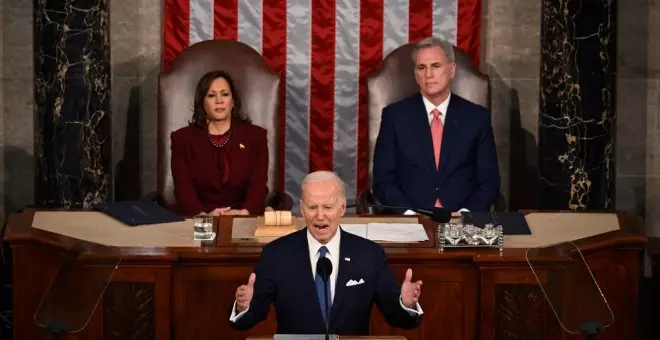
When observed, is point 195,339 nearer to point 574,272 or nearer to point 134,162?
point 574,272

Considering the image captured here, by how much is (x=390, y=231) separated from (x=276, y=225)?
1.63 ft

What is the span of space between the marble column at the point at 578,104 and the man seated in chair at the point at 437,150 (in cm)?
72

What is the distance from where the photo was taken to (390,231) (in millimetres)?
5688

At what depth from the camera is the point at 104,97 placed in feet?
24.3

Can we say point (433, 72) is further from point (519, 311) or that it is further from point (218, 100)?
point (519, 311)

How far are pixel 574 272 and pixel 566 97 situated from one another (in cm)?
263

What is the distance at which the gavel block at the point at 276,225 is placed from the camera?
5574 millimetres

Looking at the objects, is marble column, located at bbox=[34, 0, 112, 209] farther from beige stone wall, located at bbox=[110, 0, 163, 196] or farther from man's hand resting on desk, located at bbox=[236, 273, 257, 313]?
man's hand resting on desk, located at bbox=[236, 273, 257, 313]

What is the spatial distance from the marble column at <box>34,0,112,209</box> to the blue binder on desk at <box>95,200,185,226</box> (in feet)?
4.55

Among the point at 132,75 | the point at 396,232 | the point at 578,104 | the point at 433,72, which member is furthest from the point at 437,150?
the point at 132,75

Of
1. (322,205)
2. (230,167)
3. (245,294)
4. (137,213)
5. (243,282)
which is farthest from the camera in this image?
(230,167)

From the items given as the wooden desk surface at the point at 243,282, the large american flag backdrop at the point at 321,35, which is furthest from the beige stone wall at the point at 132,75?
the wooden desk surface at the point at 243,282

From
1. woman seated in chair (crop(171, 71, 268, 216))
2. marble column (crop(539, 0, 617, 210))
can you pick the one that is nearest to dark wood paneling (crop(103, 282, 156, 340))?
woman seated in chair (crop(171, 71, 268, 216))

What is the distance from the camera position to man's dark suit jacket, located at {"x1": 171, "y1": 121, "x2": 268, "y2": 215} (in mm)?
6847
